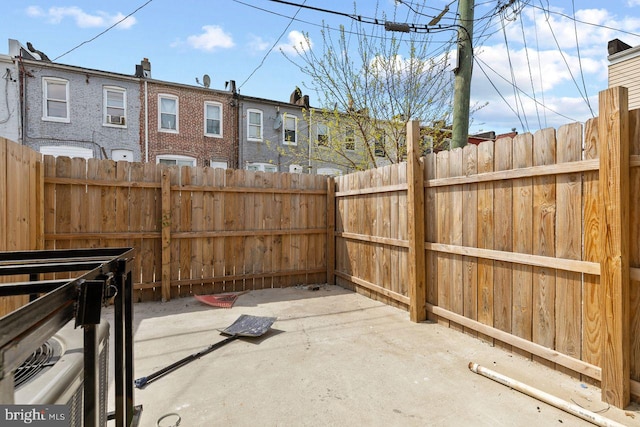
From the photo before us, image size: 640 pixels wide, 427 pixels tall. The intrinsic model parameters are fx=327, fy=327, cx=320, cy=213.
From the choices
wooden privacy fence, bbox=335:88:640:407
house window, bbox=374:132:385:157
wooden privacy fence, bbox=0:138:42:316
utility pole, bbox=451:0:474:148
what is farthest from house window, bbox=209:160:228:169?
utility pole, bbox=451:0:474:148

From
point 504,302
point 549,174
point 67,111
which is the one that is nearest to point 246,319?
point 504,302

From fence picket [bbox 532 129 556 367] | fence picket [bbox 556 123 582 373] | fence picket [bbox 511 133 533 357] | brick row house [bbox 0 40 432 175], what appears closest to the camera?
fence picket [bbox 556 123 582 373]

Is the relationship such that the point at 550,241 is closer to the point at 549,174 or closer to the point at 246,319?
the point at 549,174

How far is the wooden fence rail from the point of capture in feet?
7.44

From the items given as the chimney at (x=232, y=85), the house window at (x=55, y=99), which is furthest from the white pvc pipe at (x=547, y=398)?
the house window at (x=55, y=99)

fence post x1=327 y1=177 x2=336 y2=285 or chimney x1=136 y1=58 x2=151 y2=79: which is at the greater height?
chimney x1=136 y1=58 x2=151 y2=79

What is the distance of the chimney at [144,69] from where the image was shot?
1184 centimetres

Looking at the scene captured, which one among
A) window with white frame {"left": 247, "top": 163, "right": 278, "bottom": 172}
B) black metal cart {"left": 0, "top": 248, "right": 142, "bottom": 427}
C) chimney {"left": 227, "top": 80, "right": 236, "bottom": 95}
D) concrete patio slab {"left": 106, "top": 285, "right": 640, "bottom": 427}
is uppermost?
chimney {"left": 227, "top": 80, "right": 236, "bottom": 95}

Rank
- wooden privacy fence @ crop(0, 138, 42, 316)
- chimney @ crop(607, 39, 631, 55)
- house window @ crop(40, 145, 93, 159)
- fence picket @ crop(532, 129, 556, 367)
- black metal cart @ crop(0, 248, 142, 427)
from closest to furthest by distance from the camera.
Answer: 1. black metal cart @ crop(0, 248, 142, 427)
2. fence picket @ crop(532, 129, 556, 367)
3. wooden privacy fence @ crop(0, 138, 42, 316)
4. chimney @ crop(607, 39, 631, 55)
5. house window @ crop(40, 145, 93, 159)

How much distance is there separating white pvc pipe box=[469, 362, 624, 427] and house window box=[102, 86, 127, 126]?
508 inches

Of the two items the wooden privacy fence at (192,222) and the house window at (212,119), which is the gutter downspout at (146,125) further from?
the wooden privacy fence at (192,222)

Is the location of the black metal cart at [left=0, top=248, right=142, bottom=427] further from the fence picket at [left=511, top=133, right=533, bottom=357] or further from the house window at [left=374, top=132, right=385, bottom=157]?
the house window at [left=374, top=132, right=385, bottom=157]

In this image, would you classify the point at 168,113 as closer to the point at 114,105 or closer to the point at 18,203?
the point at 114,105

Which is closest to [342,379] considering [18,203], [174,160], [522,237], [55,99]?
[522,237]
